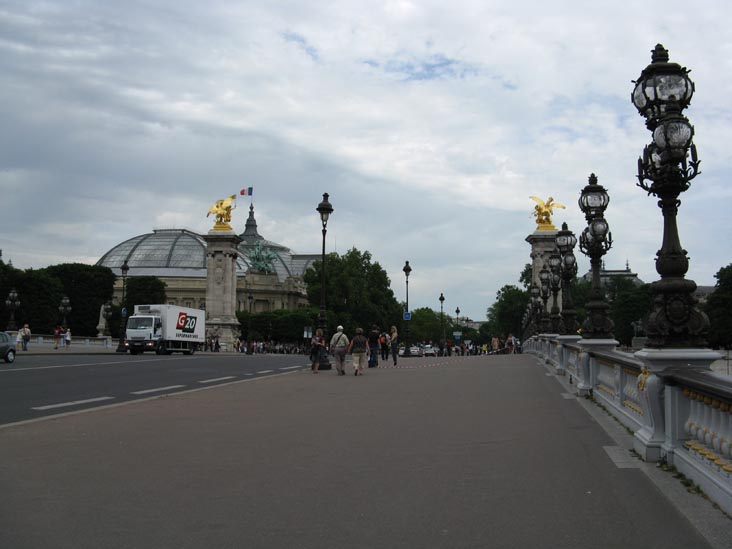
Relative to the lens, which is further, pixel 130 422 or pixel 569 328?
pixel 569 328

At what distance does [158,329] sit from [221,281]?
3455cm

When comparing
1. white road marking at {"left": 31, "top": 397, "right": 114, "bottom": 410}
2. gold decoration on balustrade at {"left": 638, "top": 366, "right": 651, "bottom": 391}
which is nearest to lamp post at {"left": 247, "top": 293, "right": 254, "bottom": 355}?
white road marking at {"left": 31, "top": 397, "right": 114, "bottom": 410}

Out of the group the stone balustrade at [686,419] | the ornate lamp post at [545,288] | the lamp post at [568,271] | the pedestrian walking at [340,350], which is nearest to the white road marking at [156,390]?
the pedestrian walking at [340,350]

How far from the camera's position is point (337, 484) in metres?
7.00

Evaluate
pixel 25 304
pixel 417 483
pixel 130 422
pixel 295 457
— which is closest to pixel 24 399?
pixel 130 422

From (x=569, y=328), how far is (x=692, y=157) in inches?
538

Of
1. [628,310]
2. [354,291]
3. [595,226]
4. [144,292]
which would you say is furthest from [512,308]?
[595,226]

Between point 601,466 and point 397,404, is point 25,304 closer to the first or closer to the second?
point 397,404

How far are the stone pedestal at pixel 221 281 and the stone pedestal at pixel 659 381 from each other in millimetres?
77646

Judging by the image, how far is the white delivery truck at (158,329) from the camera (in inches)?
1945

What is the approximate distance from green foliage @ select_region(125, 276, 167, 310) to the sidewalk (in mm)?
109397

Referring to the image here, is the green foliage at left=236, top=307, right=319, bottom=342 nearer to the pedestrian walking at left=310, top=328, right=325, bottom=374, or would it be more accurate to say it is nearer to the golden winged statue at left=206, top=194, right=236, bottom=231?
the golden winged statue at left=206, top=194, right=236, bottom=231

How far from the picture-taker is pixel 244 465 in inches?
313

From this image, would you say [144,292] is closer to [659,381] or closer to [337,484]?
[337,484]
